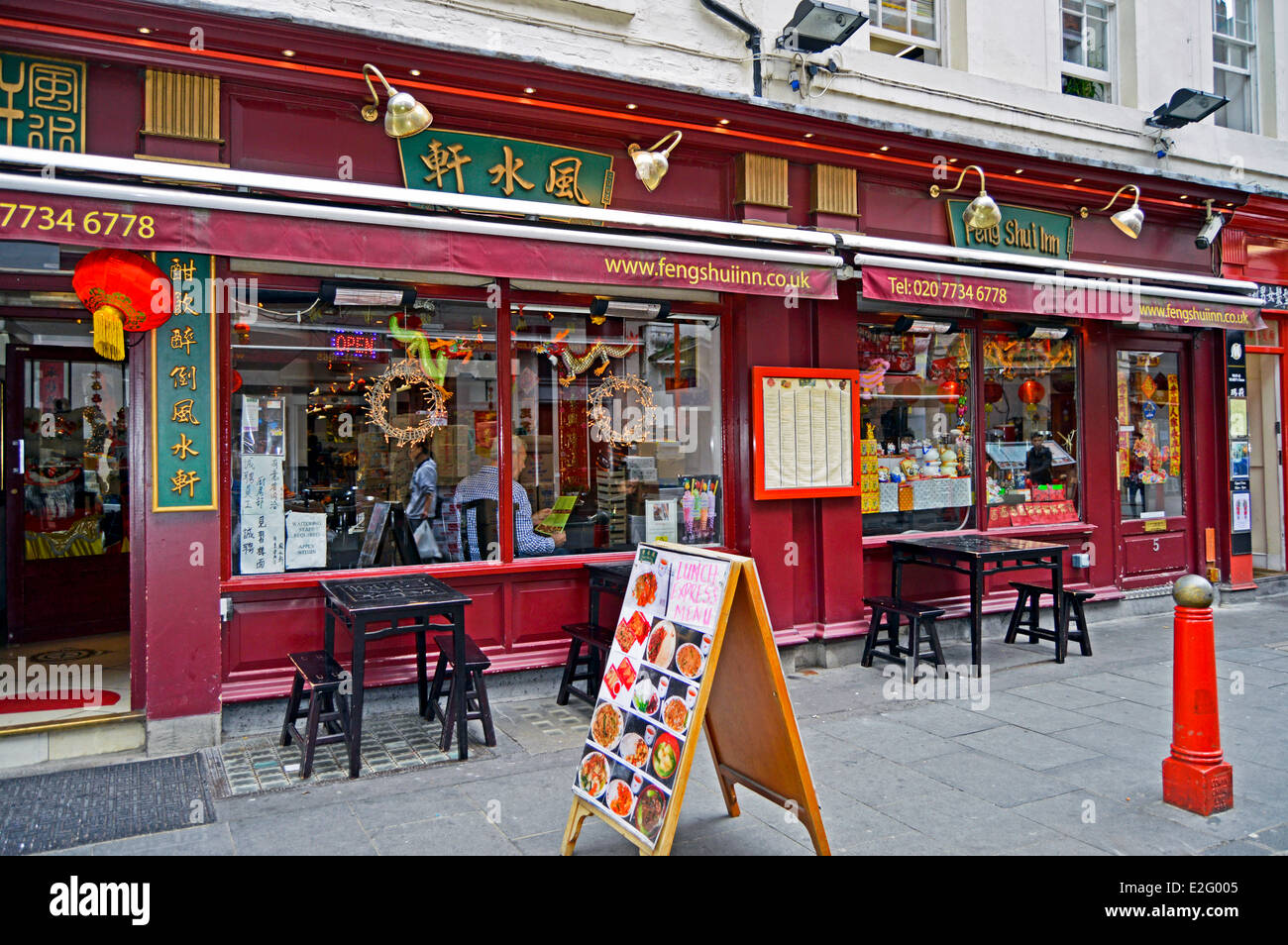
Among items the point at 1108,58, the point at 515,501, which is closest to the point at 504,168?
the point at 515,501

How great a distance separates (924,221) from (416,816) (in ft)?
22.0

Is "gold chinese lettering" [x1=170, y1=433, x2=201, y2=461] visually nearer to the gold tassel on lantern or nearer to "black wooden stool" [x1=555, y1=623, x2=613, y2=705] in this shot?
the gold tassel on lantern

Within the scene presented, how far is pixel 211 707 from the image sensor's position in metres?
5.58

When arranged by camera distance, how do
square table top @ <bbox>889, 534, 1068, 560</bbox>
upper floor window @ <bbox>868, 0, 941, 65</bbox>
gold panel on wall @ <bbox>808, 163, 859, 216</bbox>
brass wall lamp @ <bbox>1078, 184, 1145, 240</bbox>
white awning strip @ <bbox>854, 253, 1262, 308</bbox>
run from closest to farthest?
square table top @ <bbox>889, 534, 1068, 560</bbox>, white awning strip @ <bbox>854, 253, 1262, 308</bbox>, gold panel on wall @ <bbox>808, 163, 859, 216</bbox>, upper floor window @ <bbox>868, 0, 941, 65</bbox>, brass wall lamp @ <bbox>1078, 184, 1145, 240</bbox>

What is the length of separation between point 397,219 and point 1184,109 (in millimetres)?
8519

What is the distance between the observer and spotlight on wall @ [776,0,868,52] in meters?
7.22

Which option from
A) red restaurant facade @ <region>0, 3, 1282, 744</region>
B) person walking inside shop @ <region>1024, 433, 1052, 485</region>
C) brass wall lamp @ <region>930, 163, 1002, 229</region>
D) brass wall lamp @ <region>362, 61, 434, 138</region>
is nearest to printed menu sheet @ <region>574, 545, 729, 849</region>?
red restaurant facade @ <region>0, 3, 1282, 744</region>

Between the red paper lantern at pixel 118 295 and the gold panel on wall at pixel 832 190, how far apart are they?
5.05 metres

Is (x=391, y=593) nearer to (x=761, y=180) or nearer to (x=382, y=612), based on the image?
(x=382, y=612)

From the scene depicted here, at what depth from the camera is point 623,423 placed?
24.8ft

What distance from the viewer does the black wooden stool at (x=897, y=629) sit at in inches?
277

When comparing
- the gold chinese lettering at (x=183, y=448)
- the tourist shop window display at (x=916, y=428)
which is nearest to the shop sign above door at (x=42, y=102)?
the gold chinese lettering at (x=183, y=448)

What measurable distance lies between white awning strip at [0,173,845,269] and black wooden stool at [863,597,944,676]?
9.21ft

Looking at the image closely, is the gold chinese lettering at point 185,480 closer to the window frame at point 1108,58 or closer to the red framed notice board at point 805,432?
the red framed notice board at point 805,432
